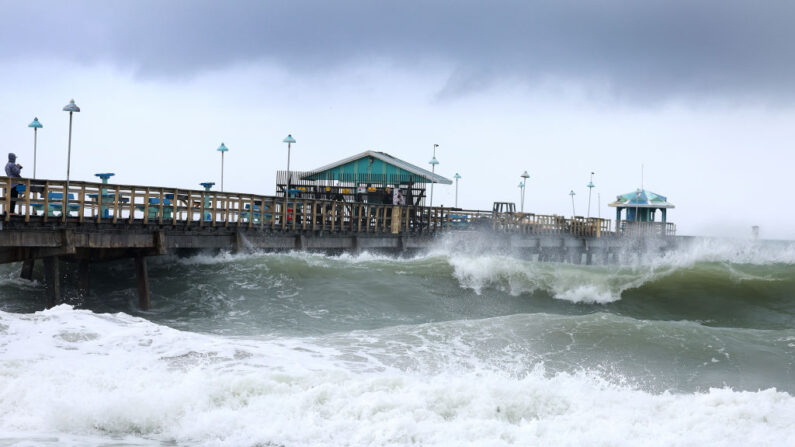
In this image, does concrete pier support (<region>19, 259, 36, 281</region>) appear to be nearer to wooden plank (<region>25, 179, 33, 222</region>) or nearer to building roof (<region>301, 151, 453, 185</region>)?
wooden plank (<region>25, 179, 33, 222</region>)

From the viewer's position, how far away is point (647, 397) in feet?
31.2

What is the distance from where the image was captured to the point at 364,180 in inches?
1678

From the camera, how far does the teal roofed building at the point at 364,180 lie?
40.3 meters

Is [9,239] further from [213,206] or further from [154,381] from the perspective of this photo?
[154,381]

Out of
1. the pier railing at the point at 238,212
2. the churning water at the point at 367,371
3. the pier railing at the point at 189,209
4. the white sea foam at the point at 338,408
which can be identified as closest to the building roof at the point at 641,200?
the pier railing at the point at 238,212

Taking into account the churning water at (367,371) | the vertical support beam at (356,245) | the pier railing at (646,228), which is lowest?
the churning water at (367,371)

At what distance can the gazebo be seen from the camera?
63.5m

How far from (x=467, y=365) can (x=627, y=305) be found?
1221cm

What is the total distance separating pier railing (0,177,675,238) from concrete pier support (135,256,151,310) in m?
0.99

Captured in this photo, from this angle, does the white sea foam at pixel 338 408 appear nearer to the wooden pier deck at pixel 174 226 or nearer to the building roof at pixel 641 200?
the wooden pier deck at pixel 174 226

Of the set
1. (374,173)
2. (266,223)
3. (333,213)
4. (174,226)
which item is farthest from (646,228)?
(174,226)

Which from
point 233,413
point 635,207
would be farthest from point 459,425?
point 635,207

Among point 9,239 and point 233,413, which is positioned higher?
point 9,239

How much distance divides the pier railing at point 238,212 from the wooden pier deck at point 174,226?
0.03m
